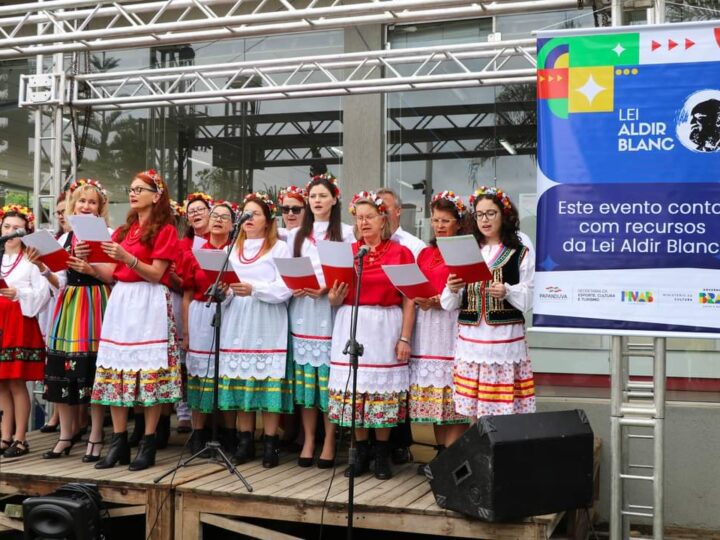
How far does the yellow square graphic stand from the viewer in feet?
12.9

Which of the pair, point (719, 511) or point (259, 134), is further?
point (259, 134)

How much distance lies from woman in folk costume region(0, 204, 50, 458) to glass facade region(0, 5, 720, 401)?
3.25 meters

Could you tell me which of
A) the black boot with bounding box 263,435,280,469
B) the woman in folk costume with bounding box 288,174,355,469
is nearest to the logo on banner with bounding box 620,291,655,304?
the woman in folk costume with bounding box 288,174,355,469

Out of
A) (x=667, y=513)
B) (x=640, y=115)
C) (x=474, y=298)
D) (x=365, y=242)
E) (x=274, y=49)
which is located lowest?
(x=667, y=513)

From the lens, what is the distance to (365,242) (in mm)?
4887

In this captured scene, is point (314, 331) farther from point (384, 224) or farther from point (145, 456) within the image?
point (145, 456)

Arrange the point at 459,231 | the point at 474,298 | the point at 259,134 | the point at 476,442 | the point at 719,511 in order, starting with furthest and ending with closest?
the point at 259,134 < the point at 719,511 < the point at 459,231 < the point at 474,298 < the point at 476,442

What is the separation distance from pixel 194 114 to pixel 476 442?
20.5ft

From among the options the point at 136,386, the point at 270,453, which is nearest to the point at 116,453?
the point at 136,386

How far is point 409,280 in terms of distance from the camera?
4383 mm

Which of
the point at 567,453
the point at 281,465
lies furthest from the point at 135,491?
the point at 567,453

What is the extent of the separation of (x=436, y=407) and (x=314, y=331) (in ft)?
2.95

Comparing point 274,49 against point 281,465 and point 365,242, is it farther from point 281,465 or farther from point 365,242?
point 281,465

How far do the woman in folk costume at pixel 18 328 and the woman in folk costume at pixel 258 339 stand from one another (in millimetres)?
1497
